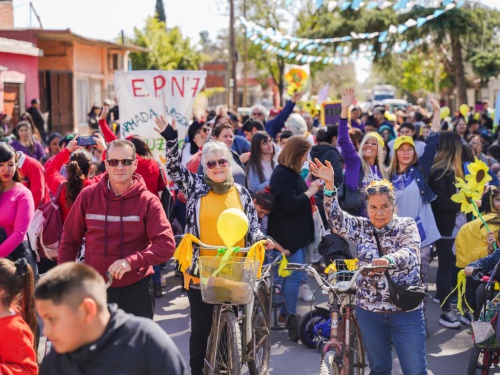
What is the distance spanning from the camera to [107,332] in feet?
9.87

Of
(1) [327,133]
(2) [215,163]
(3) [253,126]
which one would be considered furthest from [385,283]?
(3) [253,126]

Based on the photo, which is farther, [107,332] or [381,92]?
[381,92]

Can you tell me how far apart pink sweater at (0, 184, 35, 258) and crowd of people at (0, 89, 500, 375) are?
1 cm

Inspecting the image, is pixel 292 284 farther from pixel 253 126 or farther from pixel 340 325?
pixel 253 126

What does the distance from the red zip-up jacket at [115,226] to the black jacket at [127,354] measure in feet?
7.17

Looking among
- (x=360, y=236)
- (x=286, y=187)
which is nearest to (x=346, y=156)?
(x=286, y=187)

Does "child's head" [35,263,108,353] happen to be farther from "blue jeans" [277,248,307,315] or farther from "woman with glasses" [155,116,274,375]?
"blue jeans" [277,248,307,315]

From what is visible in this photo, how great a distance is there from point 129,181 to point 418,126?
36.8 feet

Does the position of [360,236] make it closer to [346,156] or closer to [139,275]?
[139,275]

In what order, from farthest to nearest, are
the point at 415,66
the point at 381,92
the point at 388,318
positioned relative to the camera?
the point at 381,92 → the point at 415,66 → the point at 388,318

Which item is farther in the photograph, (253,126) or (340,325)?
(253,126)

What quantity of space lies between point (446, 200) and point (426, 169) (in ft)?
1.43

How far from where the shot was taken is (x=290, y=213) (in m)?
7.70

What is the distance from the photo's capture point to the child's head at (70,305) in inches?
114
